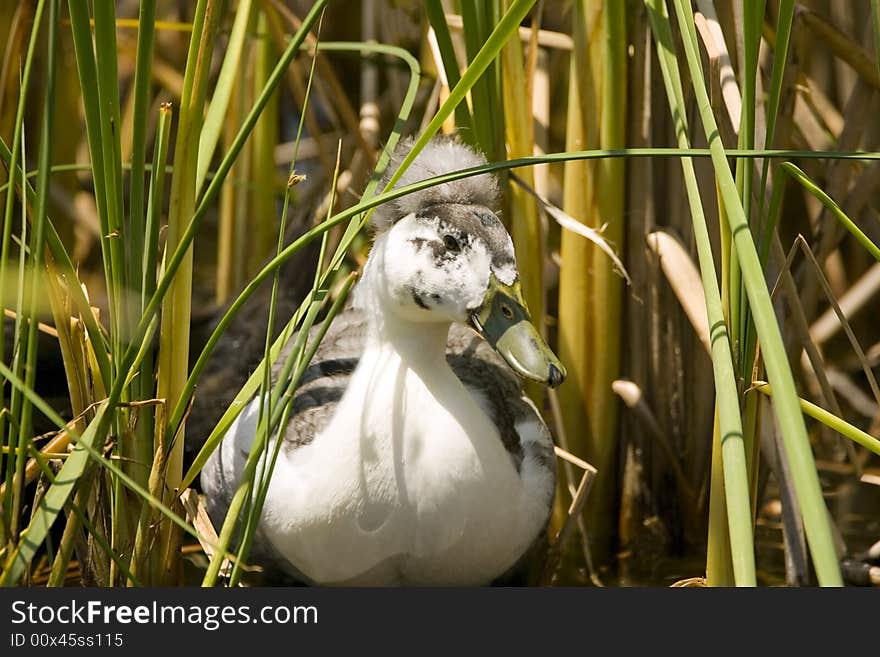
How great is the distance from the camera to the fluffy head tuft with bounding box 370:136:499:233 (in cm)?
204

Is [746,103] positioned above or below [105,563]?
above

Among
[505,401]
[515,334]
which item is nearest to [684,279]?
[505,401]

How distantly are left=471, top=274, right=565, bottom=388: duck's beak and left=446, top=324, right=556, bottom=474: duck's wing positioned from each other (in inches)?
13.1

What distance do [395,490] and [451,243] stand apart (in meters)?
0.45

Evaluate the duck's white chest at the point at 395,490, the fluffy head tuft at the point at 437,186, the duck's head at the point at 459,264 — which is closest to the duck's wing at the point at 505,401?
the duck's white chest at the point at 395,490

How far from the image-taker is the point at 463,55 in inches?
104

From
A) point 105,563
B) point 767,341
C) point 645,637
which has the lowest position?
point 645,637

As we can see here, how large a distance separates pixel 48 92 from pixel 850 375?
2.71 m

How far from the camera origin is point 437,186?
6.87 feet

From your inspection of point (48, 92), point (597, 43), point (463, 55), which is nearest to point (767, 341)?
point (48, 92)

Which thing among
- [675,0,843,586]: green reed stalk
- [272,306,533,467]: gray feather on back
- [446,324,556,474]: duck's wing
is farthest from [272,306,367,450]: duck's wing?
[675,0,843,586]: green reed stalk

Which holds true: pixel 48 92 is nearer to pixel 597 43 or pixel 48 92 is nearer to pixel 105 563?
pixel 105 563

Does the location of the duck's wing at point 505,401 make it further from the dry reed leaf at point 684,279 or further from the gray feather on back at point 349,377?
the dry reed leaf at point 684,279

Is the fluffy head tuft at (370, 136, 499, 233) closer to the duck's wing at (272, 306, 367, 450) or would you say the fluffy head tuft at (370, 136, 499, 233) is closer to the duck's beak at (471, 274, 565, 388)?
the duck's beak at (471, 274, 565, 388)
